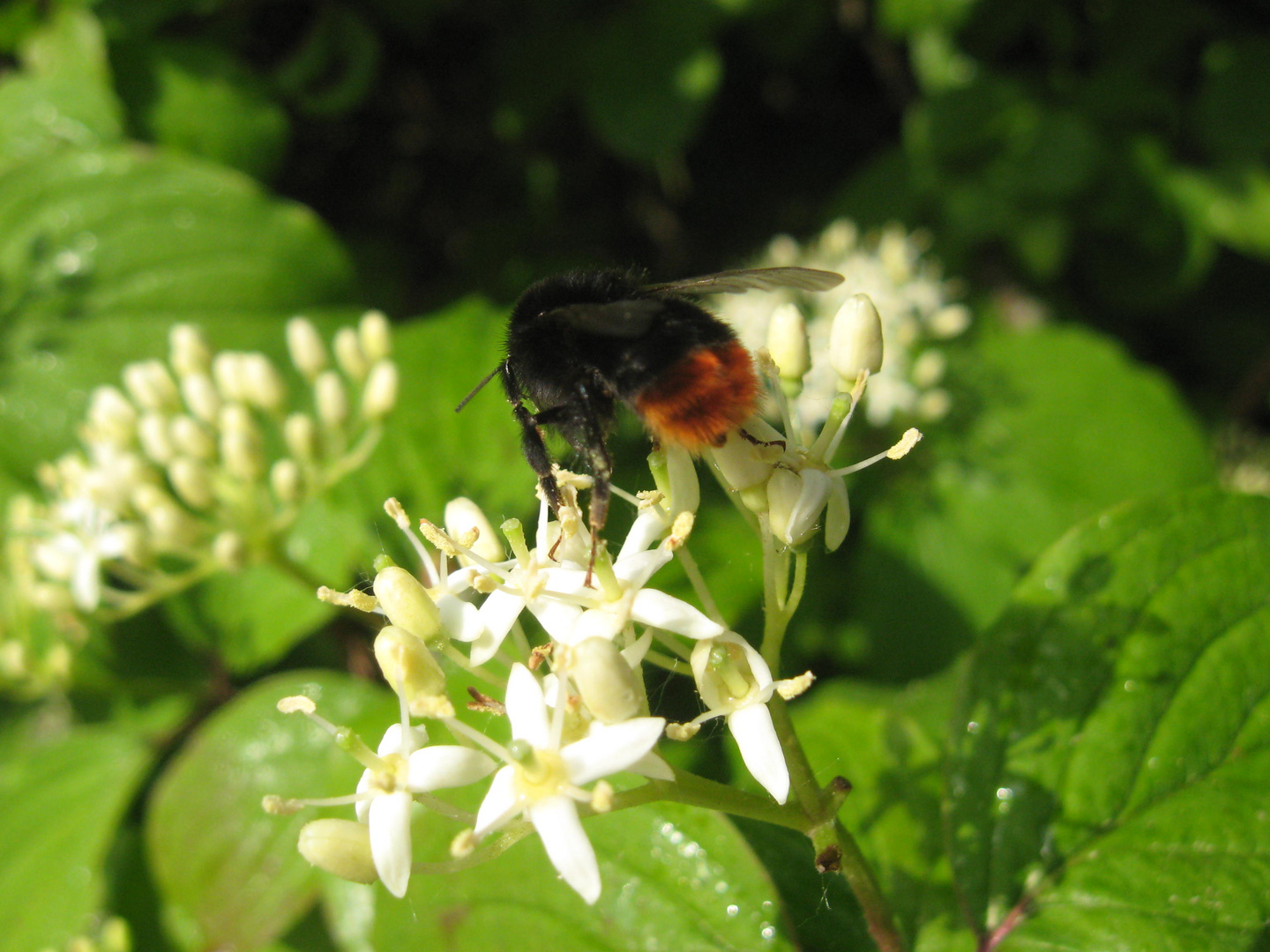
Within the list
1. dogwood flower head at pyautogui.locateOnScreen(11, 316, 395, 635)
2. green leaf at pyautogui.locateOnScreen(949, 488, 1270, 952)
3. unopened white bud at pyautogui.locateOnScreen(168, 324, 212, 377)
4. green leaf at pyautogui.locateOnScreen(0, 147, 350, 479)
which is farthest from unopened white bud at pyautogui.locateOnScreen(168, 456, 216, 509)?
green leaf at pyautogui.locateOnScreen(949, 488, 1270, 952)

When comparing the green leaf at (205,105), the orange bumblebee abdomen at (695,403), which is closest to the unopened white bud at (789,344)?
the orange bumblebee abdomen at (695,403)

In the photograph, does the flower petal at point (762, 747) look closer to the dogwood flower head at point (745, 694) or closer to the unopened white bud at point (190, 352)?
the dogwood flower head at point (745, 694)

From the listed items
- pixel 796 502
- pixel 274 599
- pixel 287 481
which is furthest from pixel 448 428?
pixel 796 502

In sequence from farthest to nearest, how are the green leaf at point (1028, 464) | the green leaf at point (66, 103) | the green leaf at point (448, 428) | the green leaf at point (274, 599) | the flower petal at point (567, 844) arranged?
1. the green leaf at point (66, 103)
2. the green leaf at point (1028, 464)
3. the green leaf at point (274, 599)
4. the green leaf at point (448, 428)
5. the flower petal at point (567, 844)

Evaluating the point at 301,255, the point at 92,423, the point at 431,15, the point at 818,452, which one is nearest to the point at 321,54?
the point at 431,15

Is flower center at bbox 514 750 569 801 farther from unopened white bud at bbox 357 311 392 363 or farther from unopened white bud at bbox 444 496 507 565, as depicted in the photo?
unopened white bud at bbox 357 311 392 363

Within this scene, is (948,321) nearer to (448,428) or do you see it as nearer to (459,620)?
(448,428)
